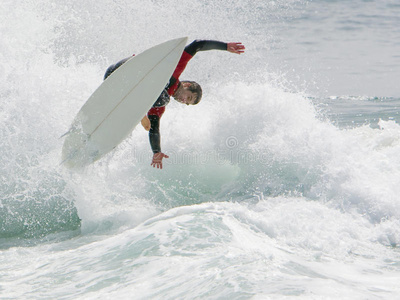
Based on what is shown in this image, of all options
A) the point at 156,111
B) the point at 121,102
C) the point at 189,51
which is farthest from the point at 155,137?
the point at 189,51

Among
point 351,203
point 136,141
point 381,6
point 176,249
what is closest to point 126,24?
point 136,141

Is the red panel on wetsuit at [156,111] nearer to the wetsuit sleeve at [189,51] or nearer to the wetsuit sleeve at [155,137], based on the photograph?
the wetsuit sleeve at [155,137]

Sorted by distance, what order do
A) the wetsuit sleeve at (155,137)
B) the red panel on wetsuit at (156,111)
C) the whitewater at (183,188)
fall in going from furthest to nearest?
the red panel on wetsuit at (156,111), the wetsuit sleeve at (155,137), the whitewater at (183,188)

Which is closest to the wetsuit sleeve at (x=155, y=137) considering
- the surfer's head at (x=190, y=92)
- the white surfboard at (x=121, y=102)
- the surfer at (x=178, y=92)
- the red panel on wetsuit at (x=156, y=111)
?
the surfer at (x=178, y=92)

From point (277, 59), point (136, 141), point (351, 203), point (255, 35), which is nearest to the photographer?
point (351, 203)

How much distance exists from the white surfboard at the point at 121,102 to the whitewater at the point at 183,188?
378 millimetres

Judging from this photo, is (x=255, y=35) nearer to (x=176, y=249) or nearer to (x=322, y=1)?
(x=322, y=1)

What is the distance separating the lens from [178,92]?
212 inches

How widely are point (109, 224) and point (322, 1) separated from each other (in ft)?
107

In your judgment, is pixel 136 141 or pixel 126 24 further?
pixel 126 24

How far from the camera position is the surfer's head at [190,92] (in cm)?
526

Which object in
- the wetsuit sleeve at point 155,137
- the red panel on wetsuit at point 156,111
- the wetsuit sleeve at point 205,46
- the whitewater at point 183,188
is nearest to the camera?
the whitewater at point 183,188

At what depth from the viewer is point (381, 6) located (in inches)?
1235

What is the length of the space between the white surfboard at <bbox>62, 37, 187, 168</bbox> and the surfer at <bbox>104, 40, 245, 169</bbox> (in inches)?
3.2
